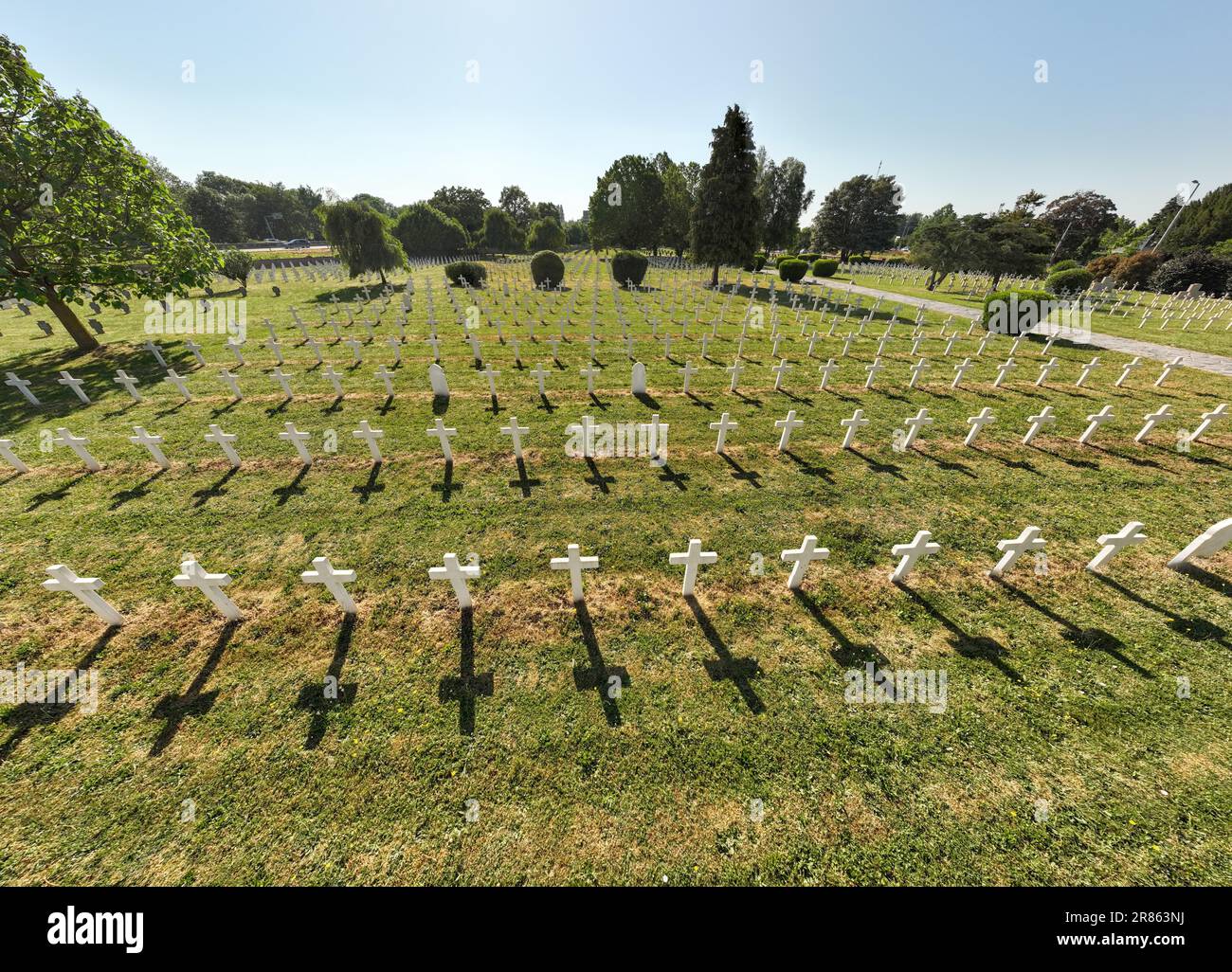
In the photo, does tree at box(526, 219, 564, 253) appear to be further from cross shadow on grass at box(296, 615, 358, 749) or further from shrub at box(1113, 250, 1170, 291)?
cross shadow on grass at box(296, 615, 358, 749)

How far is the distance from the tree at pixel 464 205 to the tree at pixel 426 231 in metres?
25.5

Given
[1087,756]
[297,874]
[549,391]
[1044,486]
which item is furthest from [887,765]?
[549,391]

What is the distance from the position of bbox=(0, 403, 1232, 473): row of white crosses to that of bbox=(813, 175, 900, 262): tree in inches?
2419

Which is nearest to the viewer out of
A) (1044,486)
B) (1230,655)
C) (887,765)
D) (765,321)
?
(887,765)

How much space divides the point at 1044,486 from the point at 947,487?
1637mm

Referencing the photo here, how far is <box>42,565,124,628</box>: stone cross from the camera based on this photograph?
165 inches

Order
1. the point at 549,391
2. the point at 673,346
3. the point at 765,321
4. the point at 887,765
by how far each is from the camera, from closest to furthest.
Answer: the point at 887,765, the point at 549,391, the point at 673,346, the point at 765,321

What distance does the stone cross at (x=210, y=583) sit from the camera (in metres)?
4.28

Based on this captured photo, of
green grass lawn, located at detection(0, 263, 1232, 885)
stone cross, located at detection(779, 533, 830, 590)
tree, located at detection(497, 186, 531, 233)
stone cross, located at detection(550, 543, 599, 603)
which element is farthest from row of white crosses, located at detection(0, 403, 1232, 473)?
tree, located at detection(497, 186, 531, 233)

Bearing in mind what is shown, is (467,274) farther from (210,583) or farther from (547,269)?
(210,583)
